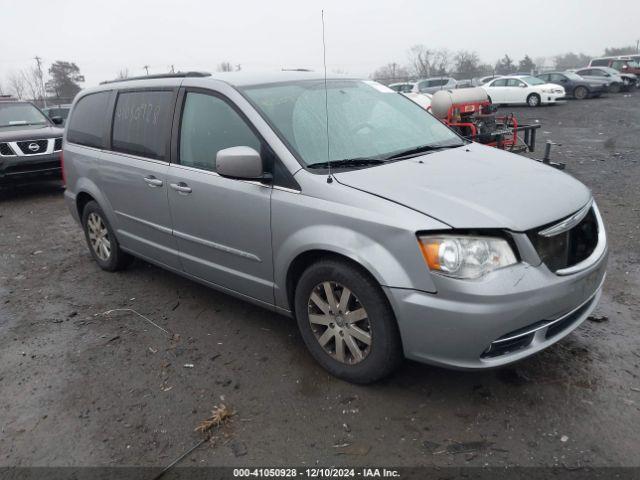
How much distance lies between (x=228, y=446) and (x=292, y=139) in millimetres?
1779

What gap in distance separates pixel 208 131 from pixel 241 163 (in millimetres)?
707

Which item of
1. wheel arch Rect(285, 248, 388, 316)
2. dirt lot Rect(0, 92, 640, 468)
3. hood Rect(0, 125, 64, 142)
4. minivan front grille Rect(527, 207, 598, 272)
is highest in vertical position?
hood Rect(0, 125, 64, 142)

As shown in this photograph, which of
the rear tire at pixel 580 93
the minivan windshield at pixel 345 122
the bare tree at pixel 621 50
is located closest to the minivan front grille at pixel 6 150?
the minivan windshield at pixel 345 122

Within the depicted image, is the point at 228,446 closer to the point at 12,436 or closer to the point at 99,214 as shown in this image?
the point at 12,436

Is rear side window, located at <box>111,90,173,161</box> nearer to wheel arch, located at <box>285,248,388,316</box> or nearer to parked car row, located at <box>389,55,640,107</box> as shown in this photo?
wheel arch, located at <box>285,248,388,316</box>

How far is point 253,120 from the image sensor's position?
10.7 ft

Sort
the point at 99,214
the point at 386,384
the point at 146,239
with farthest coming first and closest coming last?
the point at 99,214 → the point at 146,239 → the point at 386,384

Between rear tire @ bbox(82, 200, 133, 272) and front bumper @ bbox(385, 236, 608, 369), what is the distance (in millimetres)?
3229

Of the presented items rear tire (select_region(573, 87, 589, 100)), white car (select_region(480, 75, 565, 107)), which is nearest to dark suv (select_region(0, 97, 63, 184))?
white car (select_region(480, 75, 565, 107))

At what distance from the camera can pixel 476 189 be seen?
2.82 meters

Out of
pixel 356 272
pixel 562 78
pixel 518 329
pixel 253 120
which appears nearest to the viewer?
pixel 518 329

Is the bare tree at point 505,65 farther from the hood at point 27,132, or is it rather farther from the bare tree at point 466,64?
the hood at point 27,132

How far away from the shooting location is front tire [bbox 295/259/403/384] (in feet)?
8.95

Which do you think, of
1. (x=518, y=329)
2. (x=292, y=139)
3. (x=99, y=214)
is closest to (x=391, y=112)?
(x=292, y=139)
